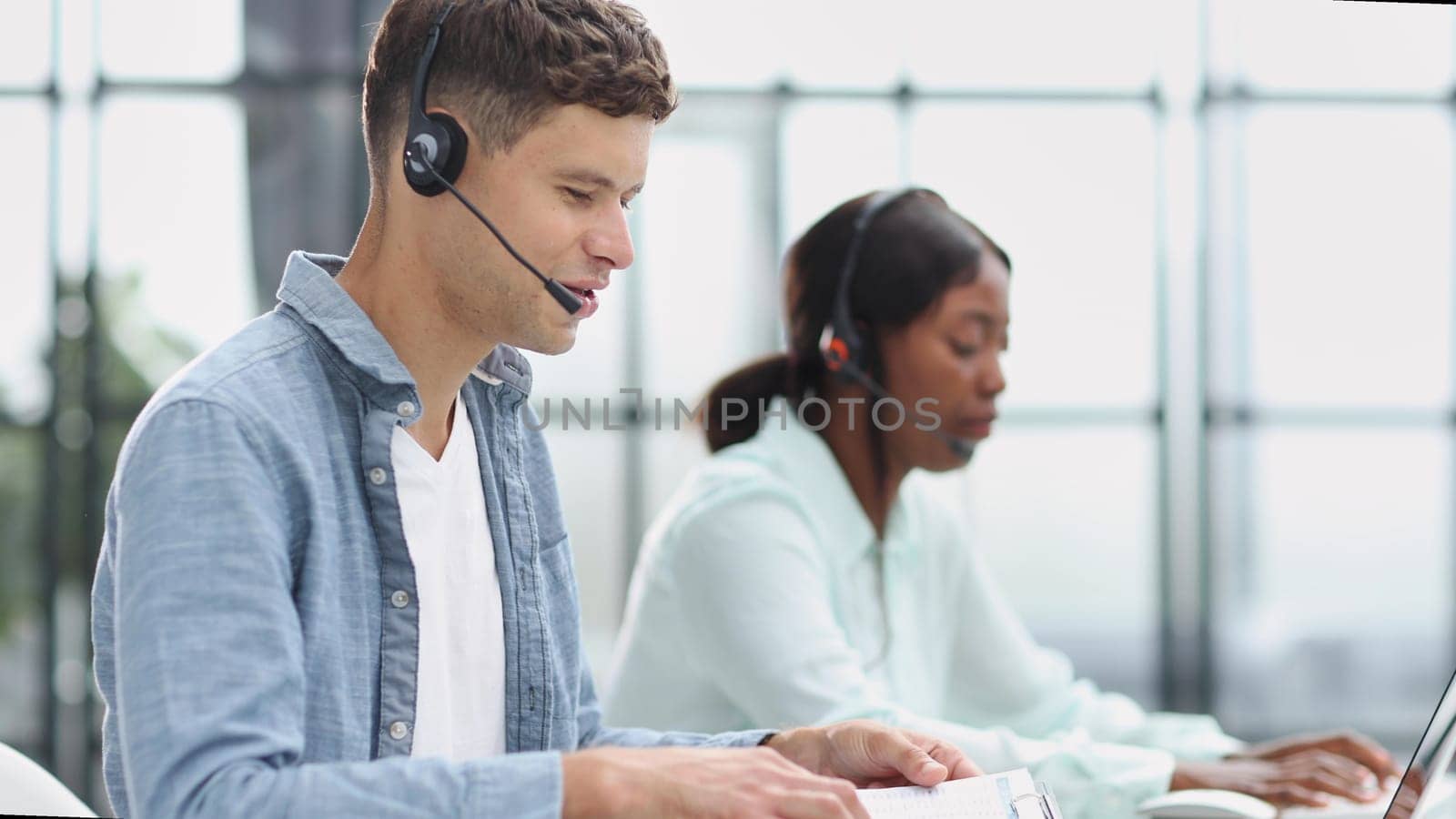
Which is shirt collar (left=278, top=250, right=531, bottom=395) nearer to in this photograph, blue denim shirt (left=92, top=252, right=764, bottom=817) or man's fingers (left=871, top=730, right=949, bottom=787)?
blue denim shirt (left=92, top=252, right=764, bottom=817)

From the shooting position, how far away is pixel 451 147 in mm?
902

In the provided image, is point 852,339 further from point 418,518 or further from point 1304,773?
point 418,518

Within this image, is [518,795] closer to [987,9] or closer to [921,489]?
[921,489]

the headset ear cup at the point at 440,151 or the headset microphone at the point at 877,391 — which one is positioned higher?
the headset ear cup at the point at 440,151

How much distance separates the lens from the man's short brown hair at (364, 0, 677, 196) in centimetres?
90

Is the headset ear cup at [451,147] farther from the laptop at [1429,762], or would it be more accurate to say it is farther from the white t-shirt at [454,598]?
the laptop at [1429,762]

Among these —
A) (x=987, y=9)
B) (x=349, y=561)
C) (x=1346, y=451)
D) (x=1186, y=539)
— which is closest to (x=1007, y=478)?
(x=1186, y=539)

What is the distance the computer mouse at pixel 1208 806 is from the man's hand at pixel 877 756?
0.44m

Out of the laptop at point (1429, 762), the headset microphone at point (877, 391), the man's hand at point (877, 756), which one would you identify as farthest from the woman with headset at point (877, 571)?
the laptop at point (1429, 762)

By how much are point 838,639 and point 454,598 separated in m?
0.57

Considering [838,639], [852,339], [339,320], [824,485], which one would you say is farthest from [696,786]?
[852,339]

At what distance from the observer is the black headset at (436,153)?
2.95ft

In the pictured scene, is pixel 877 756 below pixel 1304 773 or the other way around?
the other way around

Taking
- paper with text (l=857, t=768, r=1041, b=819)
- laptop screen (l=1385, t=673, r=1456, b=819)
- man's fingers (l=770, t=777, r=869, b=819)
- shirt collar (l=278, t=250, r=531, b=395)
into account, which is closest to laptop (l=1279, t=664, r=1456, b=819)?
laptop screen (l=1385, t=673, r=1456, b=819)
